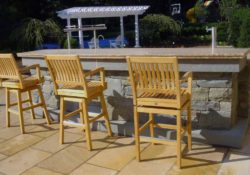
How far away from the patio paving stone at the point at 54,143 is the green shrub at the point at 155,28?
10.6 meters

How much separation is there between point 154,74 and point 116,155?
34.9 inches

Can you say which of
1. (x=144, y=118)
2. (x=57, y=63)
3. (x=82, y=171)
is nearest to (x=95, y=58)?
(x=57, y=63)

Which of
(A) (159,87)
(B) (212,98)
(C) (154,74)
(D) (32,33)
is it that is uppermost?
(D) (32,33)

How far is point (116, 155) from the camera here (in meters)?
2.87

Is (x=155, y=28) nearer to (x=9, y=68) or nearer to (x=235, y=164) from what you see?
(x=9, y=68)

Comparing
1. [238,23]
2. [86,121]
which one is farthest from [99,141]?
[238,23]

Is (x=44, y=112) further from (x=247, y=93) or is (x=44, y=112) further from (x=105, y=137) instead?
(x=247, y=93)

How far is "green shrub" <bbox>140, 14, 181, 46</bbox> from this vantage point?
44.5ft

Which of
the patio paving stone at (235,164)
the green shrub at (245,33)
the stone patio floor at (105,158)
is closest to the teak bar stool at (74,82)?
the stone patio floor at (105,158)

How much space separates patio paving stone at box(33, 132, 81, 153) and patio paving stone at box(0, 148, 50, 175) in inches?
3.4

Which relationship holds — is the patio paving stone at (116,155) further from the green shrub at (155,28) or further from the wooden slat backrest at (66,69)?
A: the green shrub at (155,28)

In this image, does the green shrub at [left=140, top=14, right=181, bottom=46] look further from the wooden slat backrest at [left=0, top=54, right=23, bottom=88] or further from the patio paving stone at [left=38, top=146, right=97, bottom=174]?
the patio paving stone at [left=38, top=146, right=97, bottom=174]

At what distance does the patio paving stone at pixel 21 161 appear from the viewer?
2711 millimetres

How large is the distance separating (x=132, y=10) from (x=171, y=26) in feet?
13.3
